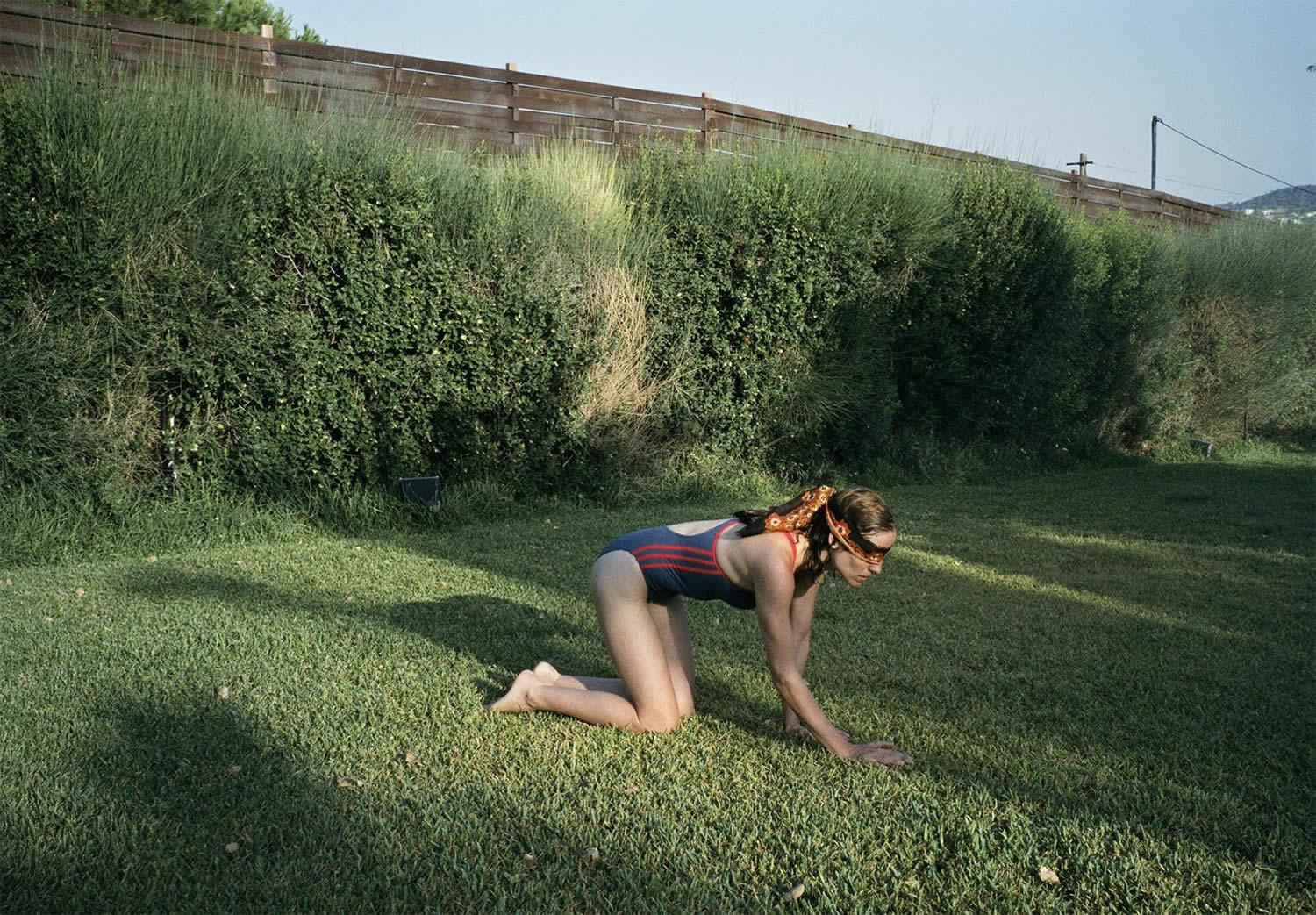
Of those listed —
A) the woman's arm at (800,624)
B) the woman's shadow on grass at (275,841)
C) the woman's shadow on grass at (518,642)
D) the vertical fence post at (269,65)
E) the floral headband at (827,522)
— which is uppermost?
the vertical fence post at (269,65)

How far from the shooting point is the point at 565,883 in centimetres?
348

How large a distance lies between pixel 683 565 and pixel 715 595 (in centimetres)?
18

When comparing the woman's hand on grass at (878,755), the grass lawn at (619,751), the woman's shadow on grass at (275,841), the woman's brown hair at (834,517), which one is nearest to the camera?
the woman's shadow on grass at (275,841)

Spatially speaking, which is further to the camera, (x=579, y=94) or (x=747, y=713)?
(x=579, y=94)

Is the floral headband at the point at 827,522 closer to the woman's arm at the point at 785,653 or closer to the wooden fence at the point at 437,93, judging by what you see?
the woman's arm at the point at 785,653

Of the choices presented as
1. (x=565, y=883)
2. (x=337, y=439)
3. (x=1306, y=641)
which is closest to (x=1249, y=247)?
(x=1306, y=641)

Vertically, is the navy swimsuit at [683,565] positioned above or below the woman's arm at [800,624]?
above

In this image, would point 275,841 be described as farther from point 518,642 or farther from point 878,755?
point 518,642

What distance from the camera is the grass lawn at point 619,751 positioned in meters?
3.50

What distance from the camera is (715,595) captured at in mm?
4742

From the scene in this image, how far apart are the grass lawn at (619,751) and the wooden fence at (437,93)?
451 cm

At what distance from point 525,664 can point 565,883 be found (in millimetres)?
2373

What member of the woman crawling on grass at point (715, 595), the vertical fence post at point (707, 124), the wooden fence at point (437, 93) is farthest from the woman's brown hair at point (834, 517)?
the vertical fence post at point (707, 124)

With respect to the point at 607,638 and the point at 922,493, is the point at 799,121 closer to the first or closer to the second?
the point at 922,493
